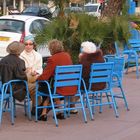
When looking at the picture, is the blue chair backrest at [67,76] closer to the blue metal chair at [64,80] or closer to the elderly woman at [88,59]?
the blue metal chair at [64,80]

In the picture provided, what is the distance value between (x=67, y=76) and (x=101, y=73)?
76 centimetres

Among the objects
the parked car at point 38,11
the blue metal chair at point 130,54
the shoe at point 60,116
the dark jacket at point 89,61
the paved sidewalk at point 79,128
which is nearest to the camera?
the paved sidewalk at point 79,128

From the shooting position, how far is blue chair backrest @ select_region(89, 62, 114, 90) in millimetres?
8516

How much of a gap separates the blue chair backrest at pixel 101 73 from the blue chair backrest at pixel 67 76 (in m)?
0.36

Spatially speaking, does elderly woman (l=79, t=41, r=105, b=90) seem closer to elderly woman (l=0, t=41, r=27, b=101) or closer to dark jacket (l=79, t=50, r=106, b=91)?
dark jacket (l=79, t=50, r=106, b=91)

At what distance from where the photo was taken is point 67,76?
8078 mm

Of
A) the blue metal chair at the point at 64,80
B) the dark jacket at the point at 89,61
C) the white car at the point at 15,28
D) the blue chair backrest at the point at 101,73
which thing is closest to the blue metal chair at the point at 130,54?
the white car at the point at 15,28

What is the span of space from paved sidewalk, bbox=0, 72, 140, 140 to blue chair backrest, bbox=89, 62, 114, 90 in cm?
58

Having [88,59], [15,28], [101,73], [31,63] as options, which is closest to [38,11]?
[15,28]

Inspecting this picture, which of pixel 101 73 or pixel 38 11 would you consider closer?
pixel 101 73

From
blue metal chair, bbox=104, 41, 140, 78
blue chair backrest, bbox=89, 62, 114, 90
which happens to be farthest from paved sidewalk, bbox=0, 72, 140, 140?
blue metal chair, bbox=104, 41, 140, 78

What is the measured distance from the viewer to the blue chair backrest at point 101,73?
8516mm

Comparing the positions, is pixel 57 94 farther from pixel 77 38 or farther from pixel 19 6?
pixel 19 6

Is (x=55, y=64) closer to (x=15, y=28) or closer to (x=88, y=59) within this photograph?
(x=88, y=59)
